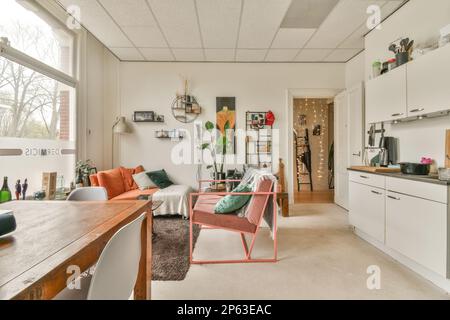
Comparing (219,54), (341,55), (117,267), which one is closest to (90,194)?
(117,267)

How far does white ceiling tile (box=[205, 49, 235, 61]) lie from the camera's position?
13.0 ft

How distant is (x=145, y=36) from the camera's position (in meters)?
3.47

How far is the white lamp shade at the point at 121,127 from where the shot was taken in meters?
4.10

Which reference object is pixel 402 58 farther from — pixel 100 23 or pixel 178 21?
pixel 100 23

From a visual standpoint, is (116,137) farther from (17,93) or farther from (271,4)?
(271,4)

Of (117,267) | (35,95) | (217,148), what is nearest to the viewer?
(117,267)

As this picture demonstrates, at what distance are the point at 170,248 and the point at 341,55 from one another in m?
4.31

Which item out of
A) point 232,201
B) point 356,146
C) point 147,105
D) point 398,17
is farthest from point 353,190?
point 147,105

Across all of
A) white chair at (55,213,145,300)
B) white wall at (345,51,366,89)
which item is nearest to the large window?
white chair at (55,213,145,300)

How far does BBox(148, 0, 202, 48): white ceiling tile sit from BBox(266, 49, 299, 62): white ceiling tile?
4.26ft

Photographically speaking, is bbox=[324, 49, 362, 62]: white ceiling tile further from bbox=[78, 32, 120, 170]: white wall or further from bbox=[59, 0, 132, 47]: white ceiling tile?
bbox=[78, 32, 120, 170]: white wall

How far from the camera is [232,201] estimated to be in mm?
2379

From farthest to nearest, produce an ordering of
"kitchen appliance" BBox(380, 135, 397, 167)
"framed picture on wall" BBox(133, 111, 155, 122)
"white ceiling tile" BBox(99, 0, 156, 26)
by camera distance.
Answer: "framed picture on wall" BBox(133, 111, 155, 122), "kitchen appliance" BBox(380, 135, 397, 167), "white ceiling tile" BBox(99, 0, 156, 26)
